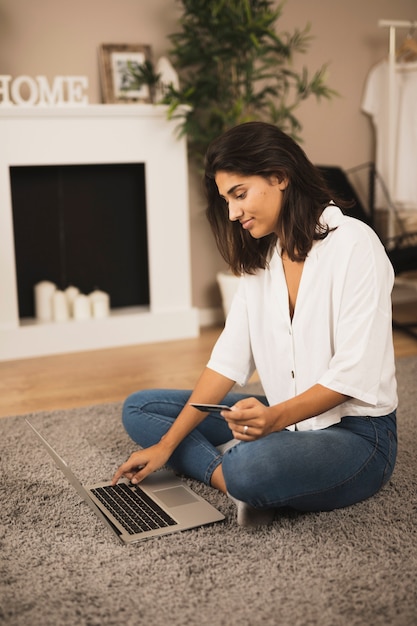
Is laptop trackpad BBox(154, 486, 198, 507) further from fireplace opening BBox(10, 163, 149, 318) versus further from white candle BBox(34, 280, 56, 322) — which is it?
fireplace opening BBox(10, 163, 149, 318)

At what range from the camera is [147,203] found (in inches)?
149

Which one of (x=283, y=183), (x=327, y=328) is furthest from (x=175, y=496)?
(x=283, y=183)

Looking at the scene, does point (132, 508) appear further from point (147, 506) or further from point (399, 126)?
point (399, 126)

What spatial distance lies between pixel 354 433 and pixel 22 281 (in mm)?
2428

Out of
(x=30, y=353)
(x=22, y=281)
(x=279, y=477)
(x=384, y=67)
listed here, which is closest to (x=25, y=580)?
(x=279, y=477)

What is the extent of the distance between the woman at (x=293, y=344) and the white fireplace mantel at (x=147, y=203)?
1.86 metres

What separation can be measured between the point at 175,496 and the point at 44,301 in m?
2.04

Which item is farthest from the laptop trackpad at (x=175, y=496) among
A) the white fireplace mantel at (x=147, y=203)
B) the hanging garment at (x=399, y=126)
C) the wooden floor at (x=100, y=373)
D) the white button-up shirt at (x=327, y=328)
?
the hanging garment at (x=399, y=126)

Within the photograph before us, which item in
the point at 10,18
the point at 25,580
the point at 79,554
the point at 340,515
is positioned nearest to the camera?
the point at 25,580

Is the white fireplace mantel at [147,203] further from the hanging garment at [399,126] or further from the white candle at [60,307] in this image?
the hanging garment at [399,126]

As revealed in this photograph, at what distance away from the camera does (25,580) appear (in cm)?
155

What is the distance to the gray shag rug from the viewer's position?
1410 mm

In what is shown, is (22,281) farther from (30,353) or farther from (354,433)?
(354,433)

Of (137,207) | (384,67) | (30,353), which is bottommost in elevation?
(30,353)
